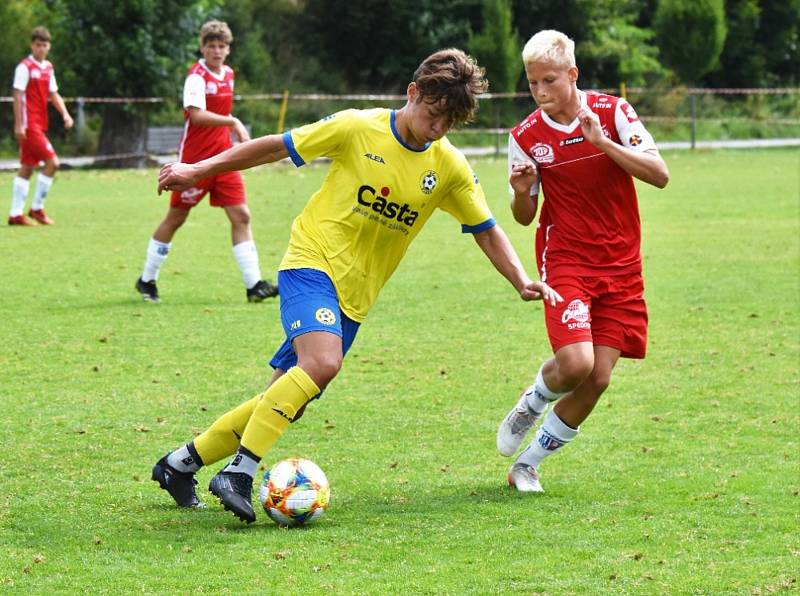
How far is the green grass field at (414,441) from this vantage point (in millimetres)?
4891

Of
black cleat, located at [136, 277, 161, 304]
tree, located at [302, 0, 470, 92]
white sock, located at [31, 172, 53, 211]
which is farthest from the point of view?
tree, located at [302, 0, 470, 92]

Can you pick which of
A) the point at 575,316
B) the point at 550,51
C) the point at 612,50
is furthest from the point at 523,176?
the point at 612,50

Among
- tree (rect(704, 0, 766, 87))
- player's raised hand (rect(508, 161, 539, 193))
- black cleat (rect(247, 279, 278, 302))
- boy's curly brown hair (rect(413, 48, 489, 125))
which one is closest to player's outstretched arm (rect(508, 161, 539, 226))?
player's raised hand (rect(508, 161, 539, 193))

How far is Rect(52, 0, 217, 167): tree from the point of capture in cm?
3111

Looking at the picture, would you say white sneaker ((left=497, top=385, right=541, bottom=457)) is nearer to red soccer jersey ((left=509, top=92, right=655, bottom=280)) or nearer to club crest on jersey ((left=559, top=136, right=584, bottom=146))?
red soccer jersey ((left=509, top=92, right=655, bottom=280))

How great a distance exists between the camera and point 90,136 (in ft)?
117

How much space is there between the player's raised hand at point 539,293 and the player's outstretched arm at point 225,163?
1214 millimetres

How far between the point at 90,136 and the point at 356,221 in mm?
31562

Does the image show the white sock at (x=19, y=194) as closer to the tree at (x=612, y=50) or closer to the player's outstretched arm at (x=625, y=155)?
the player's outstretched arm at (x=625, y=155)

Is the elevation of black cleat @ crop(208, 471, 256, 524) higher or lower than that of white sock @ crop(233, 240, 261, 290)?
higher

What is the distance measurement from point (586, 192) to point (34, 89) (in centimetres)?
1364

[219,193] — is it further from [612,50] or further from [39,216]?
[612,50]

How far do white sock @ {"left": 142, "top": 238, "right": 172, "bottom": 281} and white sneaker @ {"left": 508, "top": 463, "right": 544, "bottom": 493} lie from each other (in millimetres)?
5927

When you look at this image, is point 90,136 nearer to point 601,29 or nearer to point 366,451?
point 601,29
